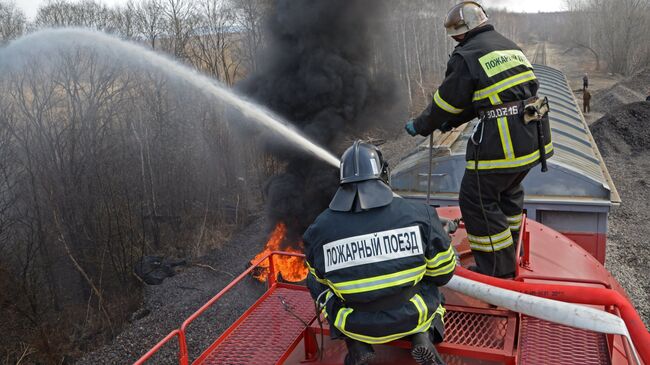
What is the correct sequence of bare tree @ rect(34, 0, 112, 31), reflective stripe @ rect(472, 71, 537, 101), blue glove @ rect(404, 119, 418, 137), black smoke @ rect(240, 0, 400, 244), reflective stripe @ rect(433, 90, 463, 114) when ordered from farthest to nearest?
bare tree @ rect(34, 0, 112, 31)
black smoke @ rect(240, 0, 400, 244)
blue glove @ rect(404, 119, 418, 137)
reflective stripe @ rect(433, 90, 463, 114)
reflective stripe @ rect(472, 71, 537, 101)

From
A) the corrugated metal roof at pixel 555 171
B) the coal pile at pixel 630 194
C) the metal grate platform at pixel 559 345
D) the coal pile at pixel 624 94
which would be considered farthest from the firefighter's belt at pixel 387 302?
the coal pile at pixel 624 94

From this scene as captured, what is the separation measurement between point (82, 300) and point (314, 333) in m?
8.66

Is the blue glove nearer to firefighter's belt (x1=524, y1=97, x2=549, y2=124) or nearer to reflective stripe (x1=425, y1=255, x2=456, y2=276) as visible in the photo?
firefighter's belt (x1=524, y1=97, x2=549, y2=124)

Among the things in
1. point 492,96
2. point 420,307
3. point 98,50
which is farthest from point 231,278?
point 420,307

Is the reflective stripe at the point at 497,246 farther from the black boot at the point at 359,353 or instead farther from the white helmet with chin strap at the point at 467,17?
the white helmet with chin strap at the point at 467,17

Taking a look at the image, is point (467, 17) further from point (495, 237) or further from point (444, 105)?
point (495, 237)

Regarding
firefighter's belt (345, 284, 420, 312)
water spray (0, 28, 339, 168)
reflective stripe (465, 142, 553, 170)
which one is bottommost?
firefighter's belt (345, 284, 420, 312)

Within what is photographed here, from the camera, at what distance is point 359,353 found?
2496mm

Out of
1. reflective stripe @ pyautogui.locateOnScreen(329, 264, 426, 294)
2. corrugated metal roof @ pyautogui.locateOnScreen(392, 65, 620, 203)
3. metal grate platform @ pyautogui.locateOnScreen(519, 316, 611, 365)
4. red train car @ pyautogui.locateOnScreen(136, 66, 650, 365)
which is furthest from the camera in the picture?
corrugated metal roof @ pyautogui.locateOnScreen(392, 65, 620, 203)

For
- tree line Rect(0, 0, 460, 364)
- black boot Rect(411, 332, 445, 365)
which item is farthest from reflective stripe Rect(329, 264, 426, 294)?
tree line Rect(0, 0, 460, 364)

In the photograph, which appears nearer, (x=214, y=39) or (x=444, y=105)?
(x=444, y=105)

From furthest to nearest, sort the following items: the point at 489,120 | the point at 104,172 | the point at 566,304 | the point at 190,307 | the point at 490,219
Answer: the point at 104,172, the point at 190,307, the point at 490,219, the point at 489,120, the point at 566,304

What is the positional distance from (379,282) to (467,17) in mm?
2195

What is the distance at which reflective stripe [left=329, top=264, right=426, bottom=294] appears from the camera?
2.36m
